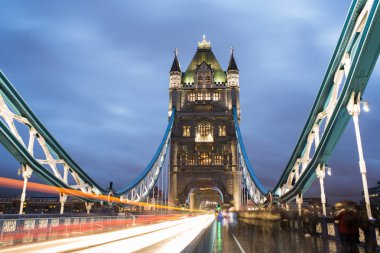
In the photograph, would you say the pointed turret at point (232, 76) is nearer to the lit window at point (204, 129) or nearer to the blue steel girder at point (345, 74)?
the lit window at point (204, 129)

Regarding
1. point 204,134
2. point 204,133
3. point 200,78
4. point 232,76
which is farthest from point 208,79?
point 204,134

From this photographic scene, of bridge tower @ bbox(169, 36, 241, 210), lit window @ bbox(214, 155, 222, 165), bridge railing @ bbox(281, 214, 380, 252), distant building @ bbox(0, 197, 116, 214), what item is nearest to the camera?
bridge railing @ bbox(281, 214, 380, 252)

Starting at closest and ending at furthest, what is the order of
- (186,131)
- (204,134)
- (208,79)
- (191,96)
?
(204,134) → (186,131) → (191,96) → (208,79)

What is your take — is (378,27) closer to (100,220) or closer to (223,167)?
(100,220)

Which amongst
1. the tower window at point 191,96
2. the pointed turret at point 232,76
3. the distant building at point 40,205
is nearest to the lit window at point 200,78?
the tower window at point 191,96

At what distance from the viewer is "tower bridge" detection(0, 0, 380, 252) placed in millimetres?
12367

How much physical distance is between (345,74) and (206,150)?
51282 mm

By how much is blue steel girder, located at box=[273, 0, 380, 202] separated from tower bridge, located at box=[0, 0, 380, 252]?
0.13 feet

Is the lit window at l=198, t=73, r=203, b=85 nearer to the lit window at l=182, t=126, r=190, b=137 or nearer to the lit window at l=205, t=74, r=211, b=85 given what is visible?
the lit window at l=205, t=74, r=211, b=85

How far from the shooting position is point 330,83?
18.5 m

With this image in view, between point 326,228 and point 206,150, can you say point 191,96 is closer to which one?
point 206,150

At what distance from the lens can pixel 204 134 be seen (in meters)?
66.9

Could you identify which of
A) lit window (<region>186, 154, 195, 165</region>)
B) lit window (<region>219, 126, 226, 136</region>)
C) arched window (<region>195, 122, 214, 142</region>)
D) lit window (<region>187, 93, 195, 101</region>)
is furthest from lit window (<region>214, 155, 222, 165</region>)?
lit window (<region>187, 93, 195, 101</region>)

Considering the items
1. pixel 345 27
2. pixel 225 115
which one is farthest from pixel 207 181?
pixel 345 27
